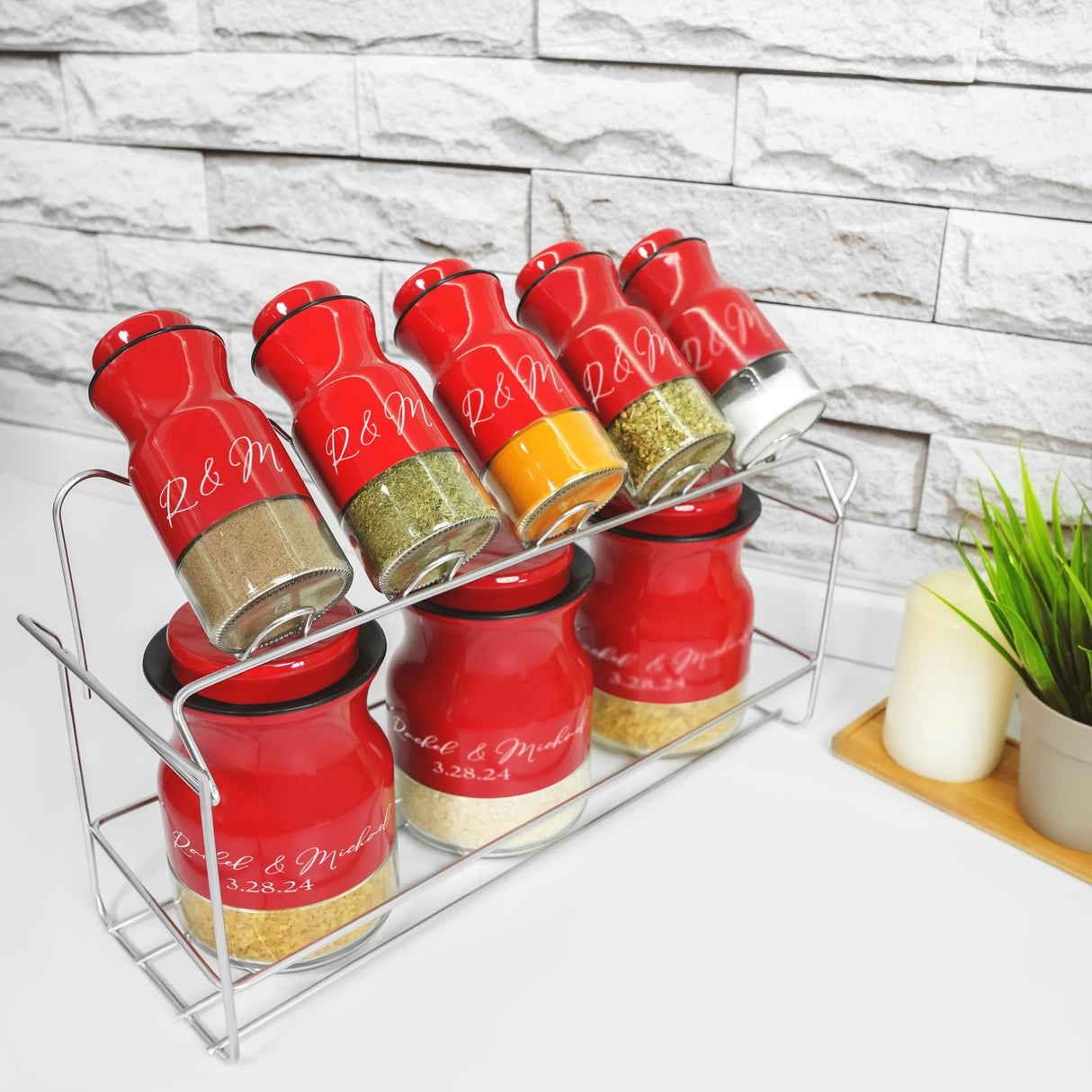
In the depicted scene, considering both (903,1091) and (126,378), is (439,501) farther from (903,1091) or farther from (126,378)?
(903,1091)

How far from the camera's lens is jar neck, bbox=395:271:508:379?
1.78 feet

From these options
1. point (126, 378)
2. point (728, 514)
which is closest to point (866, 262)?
point (728, 514)

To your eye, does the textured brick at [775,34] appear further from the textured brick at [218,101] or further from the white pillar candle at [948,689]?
the white pillar candle at [948,689]

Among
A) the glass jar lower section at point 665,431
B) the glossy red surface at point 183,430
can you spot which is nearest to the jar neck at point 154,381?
the glossy red surface at point 183,430

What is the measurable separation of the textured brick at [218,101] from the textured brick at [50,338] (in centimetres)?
20

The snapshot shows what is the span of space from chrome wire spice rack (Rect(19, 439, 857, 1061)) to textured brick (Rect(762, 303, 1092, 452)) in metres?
0.15

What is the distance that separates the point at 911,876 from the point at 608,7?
67 centimetres

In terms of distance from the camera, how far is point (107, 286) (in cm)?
117

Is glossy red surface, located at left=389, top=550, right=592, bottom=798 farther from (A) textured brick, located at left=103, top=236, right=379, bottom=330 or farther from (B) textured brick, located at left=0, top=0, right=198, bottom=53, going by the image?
(B) textured brick, located at left=0, top=0, right=198, bottom=53

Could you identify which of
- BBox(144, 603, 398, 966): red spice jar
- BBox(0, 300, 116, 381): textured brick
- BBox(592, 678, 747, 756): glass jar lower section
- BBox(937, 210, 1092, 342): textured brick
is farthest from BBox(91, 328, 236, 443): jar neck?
BBox(0, 300, 116, 381): textured brick

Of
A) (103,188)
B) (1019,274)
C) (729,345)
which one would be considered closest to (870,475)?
(1019,274)

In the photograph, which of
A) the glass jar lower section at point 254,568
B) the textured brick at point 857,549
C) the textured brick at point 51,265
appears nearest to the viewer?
the glass jar lower section at point 254,568

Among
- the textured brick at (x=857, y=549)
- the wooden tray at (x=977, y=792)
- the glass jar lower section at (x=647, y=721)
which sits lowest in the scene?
the wooden tray at (x=977, y=792)

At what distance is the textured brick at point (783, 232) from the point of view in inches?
31.3
